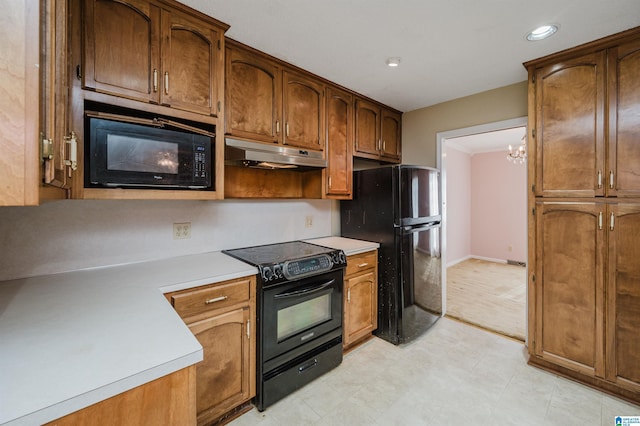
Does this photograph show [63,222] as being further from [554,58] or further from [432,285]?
[554,58]

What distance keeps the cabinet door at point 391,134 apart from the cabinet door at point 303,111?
3.24 feet

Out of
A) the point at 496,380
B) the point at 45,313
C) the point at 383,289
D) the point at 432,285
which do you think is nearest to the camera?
the point at 45,313

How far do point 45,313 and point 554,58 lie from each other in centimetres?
338

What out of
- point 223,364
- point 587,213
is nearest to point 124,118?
point 223,364

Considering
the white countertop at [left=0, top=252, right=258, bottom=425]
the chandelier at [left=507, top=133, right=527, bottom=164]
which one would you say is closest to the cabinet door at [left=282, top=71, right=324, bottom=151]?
the white countertop at [left=0, top=252, right=258, bottom=425]

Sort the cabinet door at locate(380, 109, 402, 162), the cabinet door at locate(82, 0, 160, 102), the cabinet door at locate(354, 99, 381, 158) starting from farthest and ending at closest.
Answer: the cabinet door at locate(380, 109, 402, 162)
the cabinet door at locate(354, 99, 381, 158)
the cabinet door at locate(82, 0, 160, 102)

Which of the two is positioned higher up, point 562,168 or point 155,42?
point 155,42

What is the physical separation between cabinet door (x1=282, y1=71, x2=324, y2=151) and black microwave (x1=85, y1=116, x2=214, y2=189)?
71cm

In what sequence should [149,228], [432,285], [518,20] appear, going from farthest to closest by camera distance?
[432,285] < [149,228] < [518,20]

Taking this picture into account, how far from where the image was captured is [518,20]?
1.66 m

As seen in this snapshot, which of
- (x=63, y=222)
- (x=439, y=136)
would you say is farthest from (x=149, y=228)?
(x=439, y=136)

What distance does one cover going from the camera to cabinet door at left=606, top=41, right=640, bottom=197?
1.79m

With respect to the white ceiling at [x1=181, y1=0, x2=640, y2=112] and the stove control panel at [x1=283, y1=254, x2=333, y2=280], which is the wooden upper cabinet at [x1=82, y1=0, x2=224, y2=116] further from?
the stove control panel at [x1=283, y1=254, x2=333, y2=280]

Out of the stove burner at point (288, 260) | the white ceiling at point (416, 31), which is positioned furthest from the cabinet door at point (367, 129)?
the stove burner at point (288, 260)
